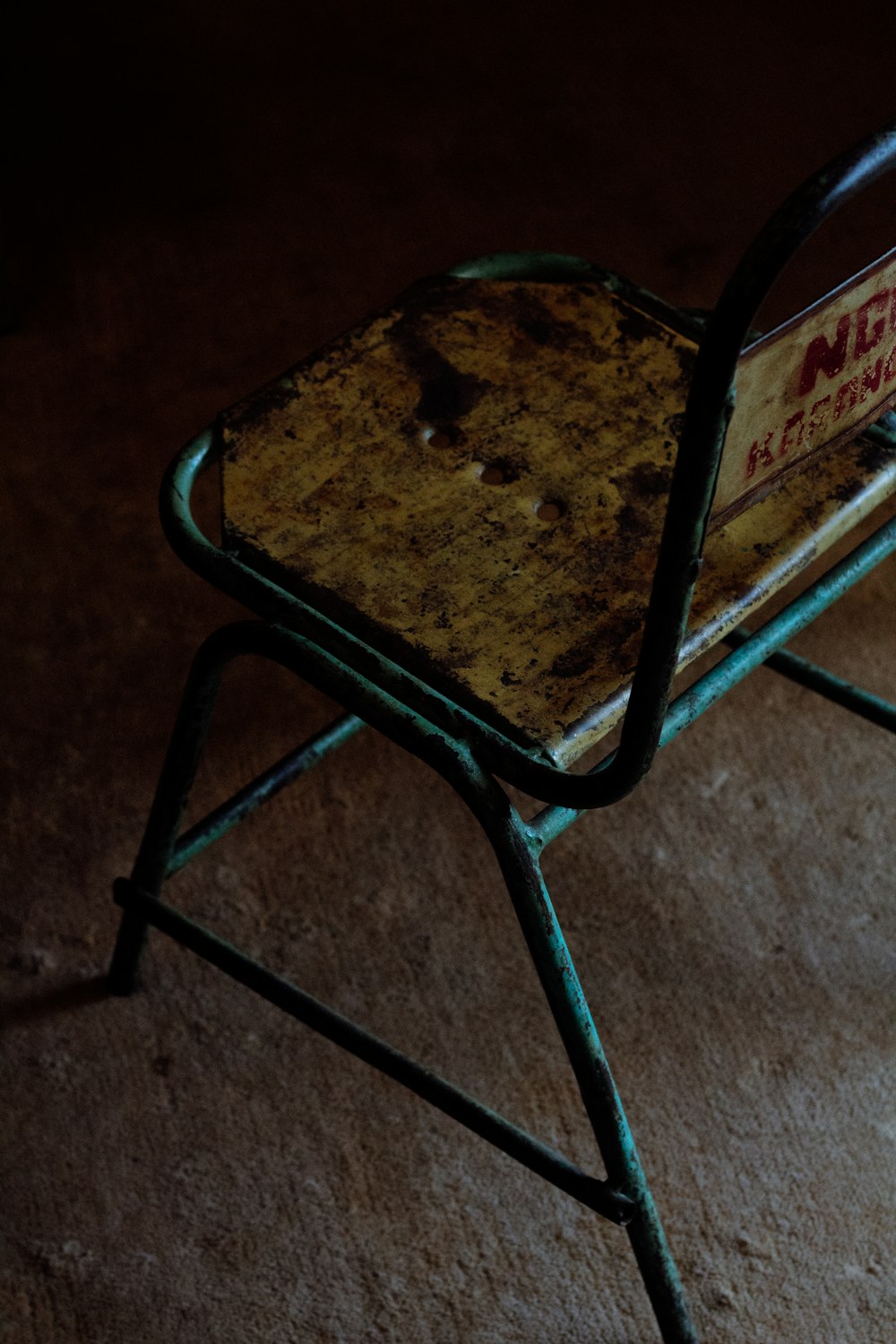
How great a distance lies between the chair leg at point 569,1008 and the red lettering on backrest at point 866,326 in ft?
1.21

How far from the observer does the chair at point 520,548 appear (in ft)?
3.19

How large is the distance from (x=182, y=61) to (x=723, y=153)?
1037 mm

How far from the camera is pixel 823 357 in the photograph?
80 centimetres

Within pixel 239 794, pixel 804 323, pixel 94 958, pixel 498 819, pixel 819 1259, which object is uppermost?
pixel 804 323

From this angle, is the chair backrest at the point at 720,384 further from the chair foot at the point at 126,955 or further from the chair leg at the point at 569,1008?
the chair foot at the point at 126,955

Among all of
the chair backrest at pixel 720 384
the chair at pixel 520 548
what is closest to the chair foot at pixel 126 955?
the chair at pixel 520 548

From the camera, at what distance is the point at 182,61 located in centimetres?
275

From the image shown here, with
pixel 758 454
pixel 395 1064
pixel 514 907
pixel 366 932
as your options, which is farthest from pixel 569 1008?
pixel 366 932

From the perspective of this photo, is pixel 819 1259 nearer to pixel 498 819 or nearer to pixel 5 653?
pixel 498 819

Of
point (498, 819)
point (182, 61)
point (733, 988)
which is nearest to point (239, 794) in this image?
point (498, 819)

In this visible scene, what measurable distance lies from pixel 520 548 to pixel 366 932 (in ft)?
1.97

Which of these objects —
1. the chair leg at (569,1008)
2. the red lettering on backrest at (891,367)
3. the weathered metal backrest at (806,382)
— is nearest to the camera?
the weathered metal backrest at (806,382)

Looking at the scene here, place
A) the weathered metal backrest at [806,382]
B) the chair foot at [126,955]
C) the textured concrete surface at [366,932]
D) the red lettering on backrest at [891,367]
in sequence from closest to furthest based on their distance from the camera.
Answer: the weathered metal backrest at [806,382]
the red lettering on backrest at [891,367]
the textured concrete surface at [366,932]
the chair foot at [126,955]

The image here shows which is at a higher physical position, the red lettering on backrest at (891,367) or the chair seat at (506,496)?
the red lettering on backrest at (891,367)
